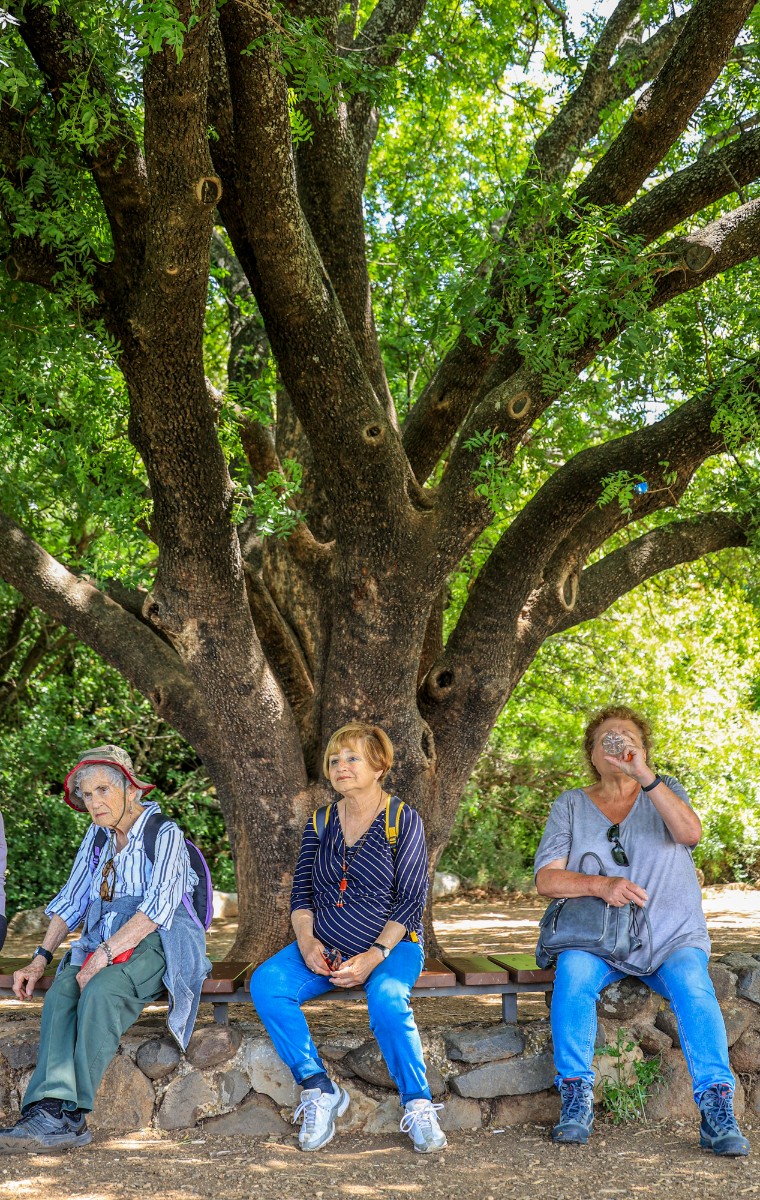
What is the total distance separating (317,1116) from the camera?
373 centimetres

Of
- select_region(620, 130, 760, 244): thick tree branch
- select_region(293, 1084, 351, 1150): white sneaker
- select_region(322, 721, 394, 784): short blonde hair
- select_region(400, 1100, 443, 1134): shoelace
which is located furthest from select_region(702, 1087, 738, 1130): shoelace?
select_region(620, 130, 760, 244): thick tree branch

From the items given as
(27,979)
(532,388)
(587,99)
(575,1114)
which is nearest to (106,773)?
(27,979)

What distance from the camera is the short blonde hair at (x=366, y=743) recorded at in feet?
13.4

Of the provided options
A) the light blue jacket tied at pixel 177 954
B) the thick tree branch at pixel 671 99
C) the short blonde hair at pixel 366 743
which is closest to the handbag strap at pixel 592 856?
the short blonde hair at pixel 366 743

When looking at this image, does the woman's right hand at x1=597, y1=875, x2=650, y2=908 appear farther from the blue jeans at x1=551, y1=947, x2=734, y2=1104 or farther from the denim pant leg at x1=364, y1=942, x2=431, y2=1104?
the denim pant leg at x1=364, y1=942, x2=431, y2=1104

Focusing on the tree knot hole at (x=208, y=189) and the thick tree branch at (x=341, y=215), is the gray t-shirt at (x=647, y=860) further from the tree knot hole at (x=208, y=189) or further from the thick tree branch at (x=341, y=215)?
the tree knot hole at (x=208, y=189)

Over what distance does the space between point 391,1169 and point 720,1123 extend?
114 cm

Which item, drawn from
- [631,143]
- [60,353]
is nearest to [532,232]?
[631,143]

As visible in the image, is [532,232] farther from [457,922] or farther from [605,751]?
[457,922]

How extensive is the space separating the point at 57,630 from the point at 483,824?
17.8 ft

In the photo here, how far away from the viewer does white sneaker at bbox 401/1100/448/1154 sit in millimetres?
3666

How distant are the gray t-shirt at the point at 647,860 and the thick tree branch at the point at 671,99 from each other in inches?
117

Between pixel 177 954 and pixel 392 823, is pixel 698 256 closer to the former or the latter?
pixel 392 823

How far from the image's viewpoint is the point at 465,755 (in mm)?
6297
